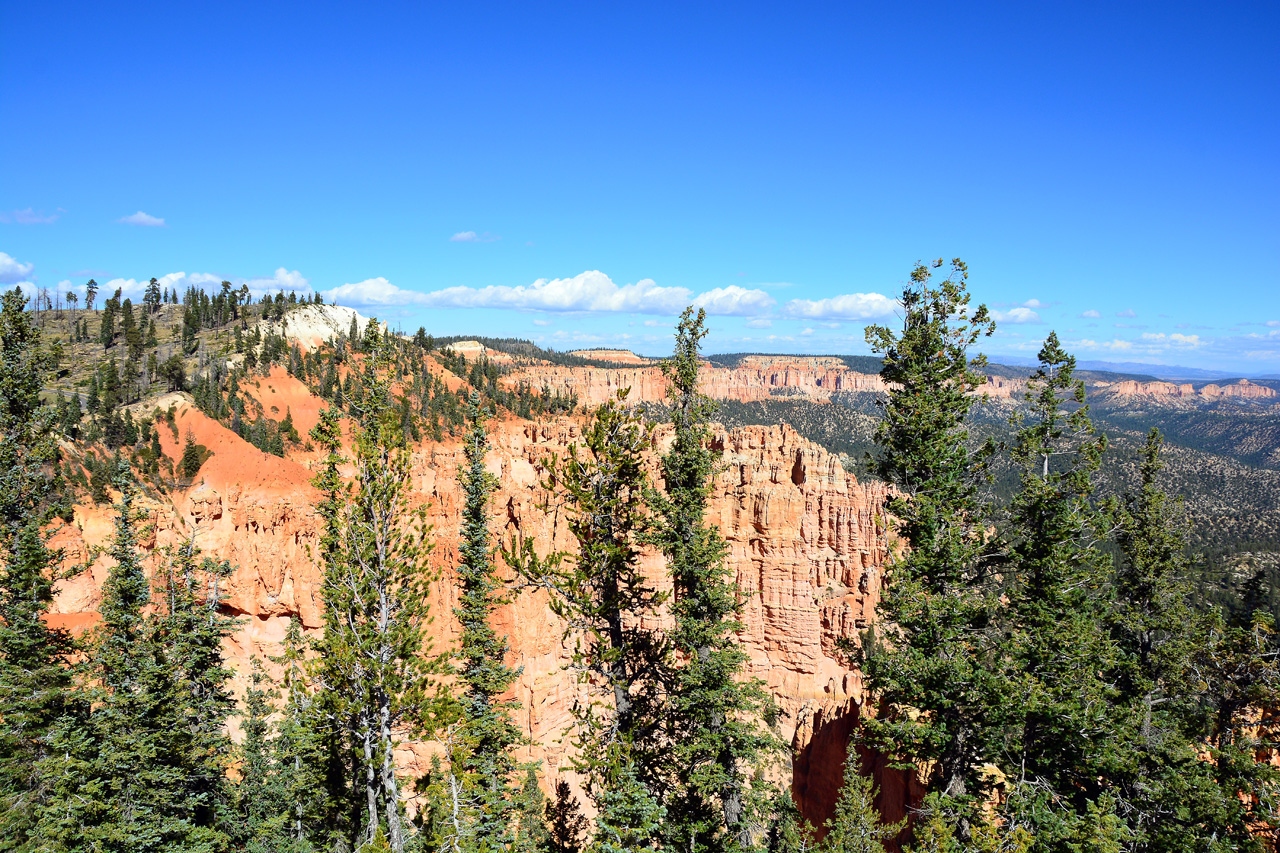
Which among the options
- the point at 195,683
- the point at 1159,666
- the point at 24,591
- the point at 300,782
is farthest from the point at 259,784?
the point at 1159,666

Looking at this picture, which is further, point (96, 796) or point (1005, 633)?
point (96, 796)

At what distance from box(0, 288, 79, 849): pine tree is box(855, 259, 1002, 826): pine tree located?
20.7 m

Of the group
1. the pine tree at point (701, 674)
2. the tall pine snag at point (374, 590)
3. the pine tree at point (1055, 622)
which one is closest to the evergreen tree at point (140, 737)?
the tall pine snag at point (374, 590)

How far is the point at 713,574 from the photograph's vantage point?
14945 mm

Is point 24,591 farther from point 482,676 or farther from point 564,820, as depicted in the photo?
point 564,820

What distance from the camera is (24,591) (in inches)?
752

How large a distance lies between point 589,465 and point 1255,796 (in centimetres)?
1716

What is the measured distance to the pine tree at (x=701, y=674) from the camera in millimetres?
14312

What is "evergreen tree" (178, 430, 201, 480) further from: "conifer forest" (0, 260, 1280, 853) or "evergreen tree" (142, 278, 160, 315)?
"evergreen tree" (142, 278, 160, 315)

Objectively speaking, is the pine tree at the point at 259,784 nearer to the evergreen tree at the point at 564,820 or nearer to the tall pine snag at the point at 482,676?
the tall pine snag at the point at 482,676

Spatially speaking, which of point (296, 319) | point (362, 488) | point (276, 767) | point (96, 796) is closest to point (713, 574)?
point (362, 488)

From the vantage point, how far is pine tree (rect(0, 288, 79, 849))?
55.8ft

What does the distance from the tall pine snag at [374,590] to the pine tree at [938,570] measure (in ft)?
32.7

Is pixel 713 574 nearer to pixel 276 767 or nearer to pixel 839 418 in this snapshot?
pixel 276 767
